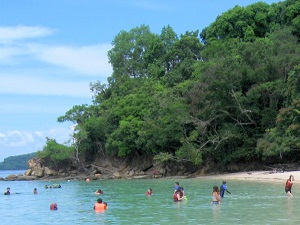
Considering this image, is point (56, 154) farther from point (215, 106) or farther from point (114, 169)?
point (215, 106)

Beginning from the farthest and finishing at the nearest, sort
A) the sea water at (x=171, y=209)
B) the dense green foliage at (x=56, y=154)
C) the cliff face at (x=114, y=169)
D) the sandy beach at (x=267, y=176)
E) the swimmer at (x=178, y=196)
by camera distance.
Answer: the dense green foliage at (x=56, y=154), the cliff face at (x=114, y=169), the sandy beach at (x=267, y=176), the swimmer at (x=178, y=196), the sea water at (x=171, y=209)

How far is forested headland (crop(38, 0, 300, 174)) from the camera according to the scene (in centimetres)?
5356

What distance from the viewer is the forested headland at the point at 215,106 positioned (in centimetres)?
5356

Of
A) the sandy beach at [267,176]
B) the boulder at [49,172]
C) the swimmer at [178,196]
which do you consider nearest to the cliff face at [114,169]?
the boulder at [49,172]

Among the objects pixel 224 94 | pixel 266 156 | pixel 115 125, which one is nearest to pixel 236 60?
pixel 224 94

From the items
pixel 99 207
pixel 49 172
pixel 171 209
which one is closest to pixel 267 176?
pixel 171 209

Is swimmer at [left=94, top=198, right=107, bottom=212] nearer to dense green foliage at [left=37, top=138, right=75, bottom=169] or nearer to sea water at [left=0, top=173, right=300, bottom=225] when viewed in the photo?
sea water at [left=0, top=173, right=300, bottom=225]

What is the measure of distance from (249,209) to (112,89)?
60.0 meters

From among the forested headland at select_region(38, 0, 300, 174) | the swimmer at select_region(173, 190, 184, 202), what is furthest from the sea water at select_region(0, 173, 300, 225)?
the forested headland at select_region(38, 0, 300, 174)

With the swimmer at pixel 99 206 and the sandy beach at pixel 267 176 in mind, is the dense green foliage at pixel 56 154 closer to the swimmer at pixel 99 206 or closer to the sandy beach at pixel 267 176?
the sandy beach at pixel 267 176

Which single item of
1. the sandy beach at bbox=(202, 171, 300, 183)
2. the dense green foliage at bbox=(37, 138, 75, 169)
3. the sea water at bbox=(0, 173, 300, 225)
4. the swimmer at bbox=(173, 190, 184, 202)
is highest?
the dense green foliage at bbox=(37, 138, 75, 169)

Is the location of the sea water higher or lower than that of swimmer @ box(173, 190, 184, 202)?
lower

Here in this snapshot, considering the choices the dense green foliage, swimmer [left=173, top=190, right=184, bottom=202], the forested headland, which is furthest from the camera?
the dense green foliage

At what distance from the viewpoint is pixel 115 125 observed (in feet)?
238
